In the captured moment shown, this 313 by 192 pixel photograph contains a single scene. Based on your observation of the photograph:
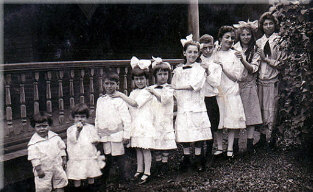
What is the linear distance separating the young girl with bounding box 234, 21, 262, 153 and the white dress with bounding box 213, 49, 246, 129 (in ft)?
0.66

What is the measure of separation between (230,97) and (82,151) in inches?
87.5

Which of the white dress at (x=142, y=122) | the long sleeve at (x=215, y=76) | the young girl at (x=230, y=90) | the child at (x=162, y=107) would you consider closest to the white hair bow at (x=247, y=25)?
the young girl at (x=230, y=90)

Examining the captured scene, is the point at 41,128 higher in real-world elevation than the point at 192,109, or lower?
lower

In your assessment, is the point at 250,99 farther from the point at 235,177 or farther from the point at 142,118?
the point at 142,118

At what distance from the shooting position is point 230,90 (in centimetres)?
516

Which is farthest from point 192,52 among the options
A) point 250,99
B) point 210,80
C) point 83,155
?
point 83,155

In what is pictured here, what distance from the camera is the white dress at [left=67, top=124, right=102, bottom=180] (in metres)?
4.16

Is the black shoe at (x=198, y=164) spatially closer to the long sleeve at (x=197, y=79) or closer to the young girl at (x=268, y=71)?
the long sleeve at (x=197, y=79)

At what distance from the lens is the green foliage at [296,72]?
4.75m

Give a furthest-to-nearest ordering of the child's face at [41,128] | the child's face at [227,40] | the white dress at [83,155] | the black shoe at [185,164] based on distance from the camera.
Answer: the child's face at [227,40] < the black shoe at [185,164] < the white dress at [83,155] < the child's face at [41,128]

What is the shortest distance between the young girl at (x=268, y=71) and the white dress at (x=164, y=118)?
1.63 meters

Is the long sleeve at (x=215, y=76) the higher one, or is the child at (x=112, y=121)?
the long sleeve at (x=215, y=76)

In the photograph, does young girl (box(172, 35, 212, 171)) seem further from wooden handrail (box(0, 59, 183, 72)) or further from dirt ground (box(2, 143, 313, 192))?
wooden handrail (box(0, 59, 183, 72))

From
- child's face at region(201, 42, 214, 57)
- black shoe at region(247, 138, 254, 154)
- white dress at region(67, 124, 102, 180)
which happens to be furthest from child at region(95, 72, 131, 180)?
black shoe at region(247, 138, 254, 154)
